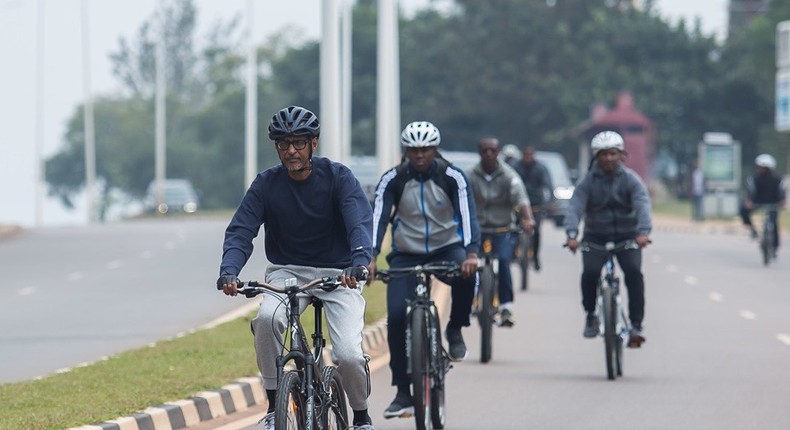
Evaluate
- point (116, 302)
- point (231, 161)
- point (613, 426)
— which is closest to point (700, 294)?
point (116, 302)

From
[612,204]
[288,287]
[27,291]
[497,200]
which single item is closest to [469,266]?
[288,287]

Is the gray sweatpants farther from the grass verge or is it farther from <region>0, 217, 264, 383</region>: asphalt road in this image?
<region>0, 217, 264, 383</region>: asphalt road

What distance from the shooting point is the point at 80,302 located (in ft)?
70.2

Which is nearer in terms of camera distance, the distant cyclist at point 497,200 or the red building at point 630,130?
the distant cyclist at point 497,200

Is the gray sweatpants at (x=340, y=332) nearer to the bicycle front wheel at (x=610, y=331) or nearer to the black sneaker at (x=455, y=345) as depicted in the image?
the black sneaker at (x=455, y=345)

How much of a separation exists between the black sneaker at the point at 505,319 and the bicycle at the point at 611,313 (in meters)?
1.65

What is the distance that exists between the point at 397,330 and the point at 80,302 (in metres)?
11.6

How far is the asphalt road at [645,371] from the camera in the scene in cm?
1095

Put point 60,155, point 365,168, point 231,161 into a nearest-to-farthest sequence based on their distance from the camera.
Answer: point 365,168 → point 231,161 → point 60,155

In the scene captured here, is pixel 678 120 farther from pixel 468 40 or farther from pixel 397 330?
pixel 397 330

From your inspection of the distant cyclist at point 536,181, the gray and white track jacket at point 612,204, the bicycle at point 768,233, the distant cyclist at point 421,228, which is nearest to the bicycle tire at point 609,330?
the gray and white track jacket at point 612,204

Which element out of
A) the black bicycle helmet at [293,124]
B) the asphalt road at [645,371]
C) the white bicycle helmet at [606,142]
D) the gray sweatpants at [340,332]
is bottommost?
the asphalt road at [645,371]

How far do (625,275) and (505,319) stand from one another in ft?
6.36

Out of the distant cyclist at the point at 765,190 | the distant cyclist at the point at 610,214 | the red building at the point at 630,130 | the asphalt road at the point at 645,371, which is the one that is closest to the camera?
the asphalt road at the point at 645,371
